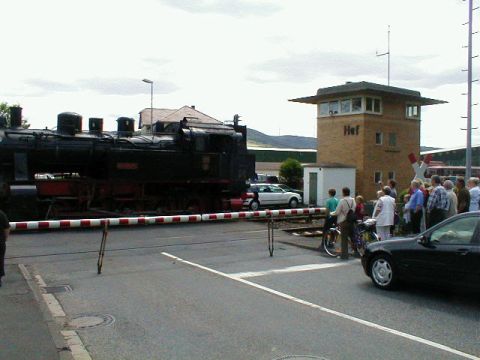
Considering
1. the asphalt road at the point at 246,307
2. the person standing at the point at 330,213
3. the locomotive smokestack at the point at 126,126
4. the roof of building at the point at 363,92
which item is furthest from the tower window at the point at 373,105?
the asphalt road at the point at 246,307

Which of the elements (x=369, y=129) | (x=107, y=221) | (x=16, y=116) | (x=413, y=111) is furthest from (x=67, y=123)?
(x=413, y=111)

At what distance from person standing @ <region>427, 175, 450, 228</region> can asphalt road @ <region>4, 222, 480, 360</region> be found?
223cm

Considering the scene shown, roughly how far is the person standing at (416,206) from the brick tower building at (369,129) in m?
21.5

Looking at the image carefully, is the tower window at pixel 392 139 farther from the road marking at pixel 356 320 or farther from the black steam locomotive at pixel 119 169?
the road marking at pixel 356 320

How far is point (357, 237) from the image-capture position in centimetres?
1177

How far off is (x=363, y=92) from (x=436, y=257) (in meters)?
27.4

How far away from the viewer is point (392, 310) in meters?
7.15

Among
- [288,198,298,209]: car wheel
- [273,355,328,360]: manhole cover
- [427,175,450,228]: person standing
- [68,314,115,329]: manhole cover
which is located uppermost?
[427,175,450,228]: person standing

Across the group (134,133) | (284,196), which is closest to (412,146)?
(284,196)

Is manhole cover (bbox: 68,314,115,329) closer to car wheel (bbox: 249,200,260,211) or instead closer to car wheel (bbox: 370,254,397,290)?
car wheel (bbox: 370,254,397,290)

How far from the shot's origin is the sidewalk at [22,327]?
207 inches

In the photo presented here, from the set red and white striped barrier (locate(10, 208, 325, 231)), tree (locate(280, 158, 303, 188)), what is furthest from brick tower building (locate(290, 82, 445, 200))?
red and white striped barrier (locate(10, 208, 325, 231))

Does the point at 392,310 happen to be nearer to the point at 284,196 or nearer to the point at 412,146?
the point at 284,196

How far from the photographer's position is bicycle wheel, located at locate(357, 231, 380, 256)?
38.5 feet
